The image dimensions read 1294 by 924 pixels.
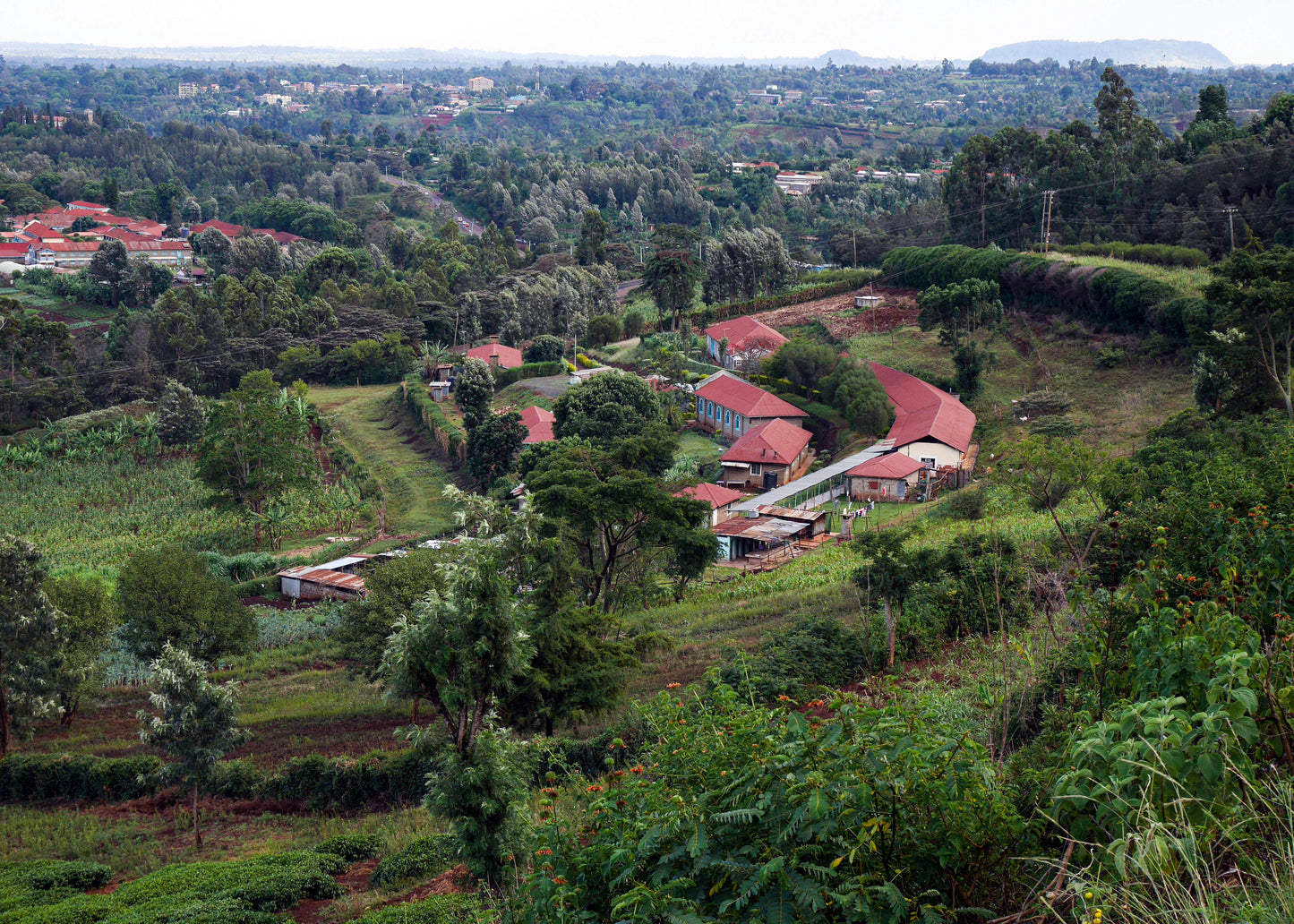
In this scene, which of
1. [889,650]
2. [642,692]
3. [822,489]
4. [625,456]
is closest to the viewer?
[889,650]

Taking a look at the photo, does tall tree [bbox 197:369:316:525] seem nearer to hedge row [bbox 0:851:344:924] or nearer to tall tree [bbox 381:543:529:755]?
hedge row [bbox 0:851:344:924]

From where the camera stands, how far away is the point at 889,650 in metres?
12.6

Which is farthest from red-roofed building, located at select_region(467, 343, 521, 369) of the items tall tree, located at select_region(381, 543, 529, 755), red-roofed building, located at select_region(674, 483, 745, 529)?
tall tree, located at select_region(381, 543, 529, 755)

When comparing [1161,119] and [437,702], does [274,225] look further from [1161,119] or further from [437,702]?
[1161,119]

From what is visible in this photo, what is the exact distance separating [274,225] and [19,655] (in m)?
87.9

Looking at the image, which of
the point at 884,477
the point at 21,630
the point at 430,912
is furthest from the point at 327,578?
the point at 430,912

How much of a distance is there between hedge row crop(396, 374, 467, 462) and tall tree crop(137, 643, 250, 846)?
27541 mm

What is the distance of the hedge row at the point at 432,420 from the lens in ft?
138

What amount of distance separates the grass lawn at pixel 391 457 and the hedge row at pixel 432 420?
75 centimetres

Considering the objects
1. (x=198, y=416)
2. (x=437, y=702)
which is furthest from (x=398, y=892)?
(x=198, y=416)

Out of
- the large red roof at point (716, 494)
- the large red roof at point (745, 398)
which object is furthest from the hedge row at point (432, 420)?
the large red roof at point (716, 494)

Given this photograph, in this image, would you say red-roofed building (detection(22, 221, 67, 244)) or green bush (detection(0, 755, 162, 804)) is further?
red-roofed building (detection(22, 221, 67, 244))

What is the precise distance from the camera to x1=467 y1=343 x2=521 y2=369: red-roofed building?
174 ft

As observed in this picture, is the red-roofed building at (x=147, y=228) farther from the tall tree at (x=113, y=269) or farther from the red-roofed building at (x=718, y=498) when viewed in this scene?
the red-roofed building at (x=718, y=498)
